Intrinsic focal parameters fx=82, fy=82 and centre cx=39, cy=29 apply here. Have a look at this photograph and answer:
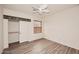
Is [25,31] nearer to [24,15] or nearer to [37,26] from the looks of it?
[24,15]

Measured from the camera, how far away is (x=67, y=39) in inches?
197

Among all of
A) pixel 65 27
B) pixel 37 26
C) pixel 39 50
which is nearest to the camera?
pixel 39 50

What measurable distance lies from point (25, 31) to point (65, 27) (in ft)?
9.26

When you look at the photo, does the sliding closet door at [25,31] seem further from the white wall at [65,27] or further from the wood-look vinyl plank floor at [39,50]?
the white wall at [65,27]

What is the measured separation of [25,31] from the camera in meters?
6.04

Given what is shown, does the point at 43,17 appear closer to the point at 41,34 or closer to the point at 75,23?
the point at 41,34

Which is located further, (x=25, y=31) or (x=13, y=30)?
(x=25, y=31)

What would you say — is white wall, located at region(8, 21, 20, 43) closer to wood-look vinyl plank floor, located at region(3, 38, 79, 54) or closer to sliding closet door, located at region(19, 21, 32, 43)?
sliding closet door, located at region(19, 21, 32, 43)

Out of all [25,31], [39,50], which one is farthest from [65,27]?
[25,31]

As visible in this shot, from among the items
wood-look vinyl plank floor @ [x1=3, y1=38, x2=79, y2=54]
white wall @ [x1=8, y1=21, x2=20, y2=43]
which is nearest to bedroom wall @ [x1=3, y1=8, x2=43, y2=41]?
white wall @ [x1=8, y1=21, x2=20, y2=43]

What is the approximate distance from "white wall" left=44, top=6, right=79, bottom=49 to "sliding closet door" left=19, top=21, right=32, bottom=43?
185 centimetres
